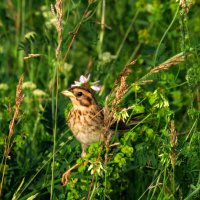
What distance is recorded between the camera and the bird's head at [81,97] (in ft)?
18.1

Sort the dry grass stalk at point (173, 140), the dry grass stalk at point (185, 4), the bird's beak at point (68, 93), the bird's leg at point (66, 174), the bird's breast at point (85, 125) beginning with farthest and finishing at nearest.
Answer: the bird's beak at point (68, 93)
the bird's breast at point (85, 125)
the bird's leg at point (66, 174)
the dry grass stalk at point (185, 4)
the dry grass stalk at point (173, 140)

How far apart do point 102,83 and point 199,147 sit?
78.2 inches

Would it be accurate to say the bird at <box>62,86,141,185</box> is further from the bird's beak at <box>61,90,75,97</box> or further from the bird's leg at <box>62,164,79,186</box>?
the bird's leg at <box>62,164,79,186</box>

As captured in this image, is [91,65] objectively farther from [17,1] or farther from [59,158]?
[59,158]

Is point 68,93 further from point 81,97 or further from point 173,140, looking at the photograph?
point 173,140

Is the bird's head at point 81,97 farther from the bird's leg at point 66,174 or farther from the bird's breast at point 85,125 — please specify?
the bird's leg at point 66,174

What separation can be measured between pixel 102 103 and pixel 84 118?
→ 16 centimetres

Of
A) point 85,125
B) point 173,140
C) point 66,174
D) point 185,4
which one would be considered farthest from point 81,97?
point 173,140

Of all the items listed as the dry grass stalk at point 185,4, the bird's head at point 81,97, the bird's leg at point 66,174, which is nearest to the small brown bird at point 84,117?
the bird's head at point 81,97

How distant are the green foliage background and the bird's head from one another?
0.18m

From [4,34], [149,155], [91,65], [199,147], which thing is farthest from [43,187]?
[4,34]

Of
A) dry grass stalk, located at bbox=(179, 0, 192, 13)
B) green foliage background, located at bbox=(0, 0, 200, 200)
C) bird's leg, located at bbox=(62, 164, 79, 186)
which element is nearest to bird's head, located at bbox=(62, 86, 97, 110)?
green foliage background, located at bbox=(0, 0, 200, 200)

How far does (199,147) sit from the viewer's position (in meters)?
4.57

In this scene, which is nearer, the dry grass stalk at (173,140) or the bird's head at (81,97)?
the dry grass stalk at (173,140)
